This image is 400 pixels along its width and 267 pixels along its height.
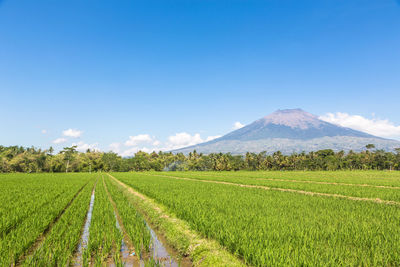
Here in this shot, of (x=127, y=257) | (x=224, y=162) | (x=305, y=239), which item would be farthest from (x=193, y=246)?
(x=224, y=162)

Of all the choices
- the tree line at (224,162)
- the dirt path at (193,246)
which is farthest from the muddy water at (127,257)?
the tree line at (224,162)

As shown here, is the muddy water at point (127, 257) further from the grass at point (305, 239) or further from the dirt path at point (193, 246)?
the grass at point (305, 239)

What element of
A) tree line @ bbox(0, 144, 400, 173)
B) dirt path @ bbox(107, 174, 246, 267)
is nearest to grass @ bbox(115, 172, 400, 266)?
dirt path @ bbox(107, 174, 246, 267)

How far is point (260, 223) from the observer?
6680 mm

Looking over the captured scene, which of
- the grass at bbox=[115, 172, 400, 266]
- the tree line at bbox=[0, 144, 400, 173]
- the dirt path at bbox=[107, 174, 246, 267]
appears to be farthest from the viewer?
the tree line at bbox=[0, 144, 400, 173]

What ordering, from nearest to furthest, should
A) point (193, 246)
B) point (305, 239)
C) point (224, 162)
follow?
point (305, 239) < point (193, 246) < point (224, 162)

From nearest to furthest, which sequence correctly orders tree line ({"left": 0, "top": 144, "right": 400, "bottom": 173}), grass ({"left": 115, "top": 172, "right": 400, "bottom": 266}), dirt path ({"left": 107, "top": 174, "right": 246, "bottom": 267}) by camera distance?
1. grass ({"left": 115, "top": 172, "right": 400, "bottom": 266})
2. dirt path ({"left": 107, "top": 174, "right": 246, "bottom": 267})
3. tree line ({"left": 0, "top": 144, "right": 400, "bottom": 173})

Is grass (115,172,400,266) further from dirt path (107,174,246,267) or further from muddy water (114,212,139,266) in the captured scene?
muddy water (114,212,139,266)

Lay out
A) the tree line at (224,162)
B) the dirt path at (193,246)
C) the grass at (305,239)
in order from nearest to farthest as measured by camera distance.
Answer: the grass at (305,239)
the dirt path at (193,246)
the tree line at (224,162)

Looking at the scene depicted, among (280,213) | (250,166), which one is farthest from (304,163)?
(280,213)

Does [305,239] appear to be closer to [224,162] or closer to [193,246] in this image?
[193,246]

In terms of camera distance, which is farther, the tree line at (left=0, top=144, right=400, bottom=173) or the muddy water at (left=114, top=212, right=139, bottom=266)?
the tree line at (left=0, top=144, right=400, bottom=173)

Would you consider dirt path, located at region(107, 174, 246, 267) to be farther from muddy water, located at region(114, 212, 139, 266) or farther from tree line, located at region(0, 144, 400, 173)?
tree line, located at region(0, 144, 400, 173)

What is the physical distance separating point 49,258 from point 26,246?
4.12ft
